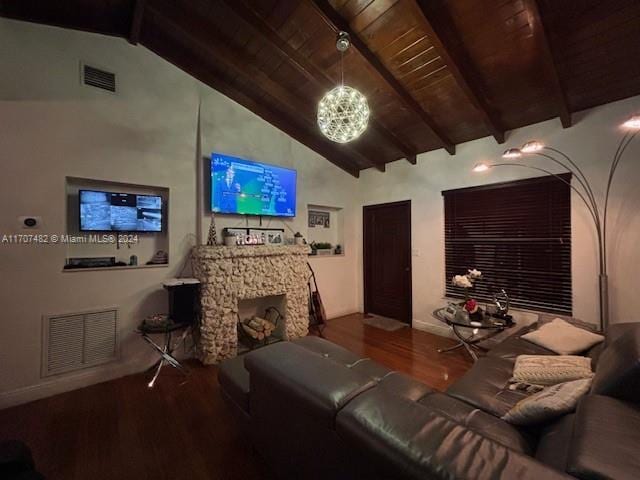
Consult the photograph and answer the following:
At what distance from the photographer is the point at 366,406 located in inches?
35.0

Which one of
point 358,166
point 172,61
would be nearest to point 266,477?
point 172,61

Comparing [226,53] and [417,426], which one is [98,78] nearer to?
[226,53]

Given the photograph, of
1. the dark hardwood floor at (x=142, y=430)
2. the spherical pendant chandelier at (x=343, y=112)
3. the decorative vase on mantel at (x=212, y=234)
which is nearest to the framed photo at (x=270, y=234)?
the decorative vase on mantel at (x=212, y=234)

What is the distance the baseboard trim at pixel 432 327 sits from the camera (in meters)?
Result: 3.78

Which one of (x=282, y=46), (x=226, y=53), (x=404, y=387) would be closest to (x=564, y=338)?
(x=404, y=387)

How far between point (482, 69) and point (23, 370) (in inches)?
198

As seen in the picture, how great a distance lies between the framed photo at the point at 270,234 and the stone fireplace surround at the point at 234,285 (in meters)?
0.34

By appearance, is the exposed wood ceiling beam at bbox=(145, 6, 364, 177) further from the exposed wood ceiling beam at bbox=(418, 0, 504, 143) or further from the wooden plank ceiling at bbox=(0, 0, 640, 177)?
the exposed wood ceiling beam at bbox=(418, 0, 504, 143)

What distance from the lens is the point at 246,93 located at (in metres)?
3.52

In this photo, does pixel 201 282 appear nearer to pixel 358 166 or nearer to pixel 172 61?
pixel 172 61

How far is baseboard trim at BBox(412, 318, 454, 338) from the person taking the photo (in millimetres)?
3777

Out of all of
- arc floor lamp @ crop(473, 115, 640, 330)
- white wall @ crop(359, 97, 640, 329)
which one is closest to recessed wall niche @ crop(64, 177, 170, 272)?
arc floor lamp @ crop(473, 115, 640, 330)

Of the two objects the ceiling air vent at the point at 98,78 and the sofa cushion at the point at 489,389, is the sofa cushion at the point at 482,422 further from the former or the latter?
the ceiling air vent at the point at 98,78

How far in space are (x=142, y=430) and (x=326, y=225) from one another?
12.4ft
